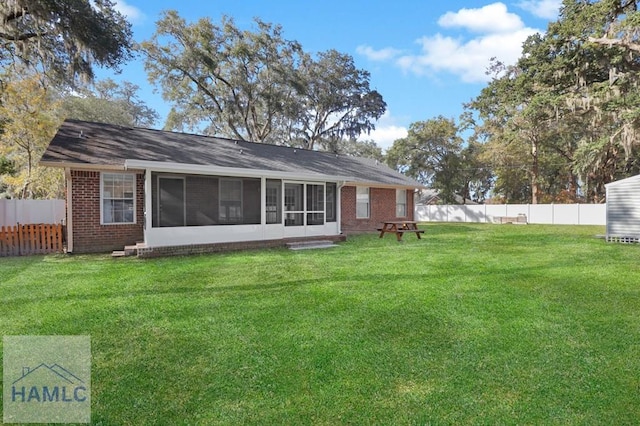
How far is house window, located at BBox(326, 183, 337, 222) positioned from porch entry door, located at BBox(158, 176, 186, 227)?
15.9 feet

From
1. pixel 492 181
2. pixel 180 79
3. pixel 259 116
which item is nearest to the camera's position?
pixel 180 79

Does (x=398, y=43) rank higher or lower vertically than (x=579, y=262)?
higher

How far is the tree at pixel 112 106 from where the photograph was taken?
2856 cm

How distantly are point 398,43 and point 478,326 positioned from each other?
52.3 feet

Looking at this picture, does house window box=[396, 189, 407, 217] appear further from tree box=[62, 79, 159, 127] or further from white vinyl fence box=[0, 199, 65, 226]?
tree box=[62, 79, 159, 127]

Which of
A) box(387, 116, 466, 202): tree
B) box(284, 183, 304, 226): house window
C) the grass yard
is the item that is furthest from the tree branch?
box(387, 116, 466, 202): tree

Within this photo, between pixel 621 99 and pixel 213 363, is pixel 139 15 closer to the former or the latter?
pixel 213 363

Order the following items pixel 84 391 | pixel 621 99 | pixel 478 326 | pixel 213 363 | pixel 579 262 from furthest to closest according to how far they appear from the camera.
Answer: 1. pixel 621 99
2. pixel 579 262
3. pixel 478 326
4. pixel 213 363
5. pixel 84 391

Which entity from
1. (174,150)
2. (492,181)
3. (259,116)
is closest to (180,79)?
(259,116)

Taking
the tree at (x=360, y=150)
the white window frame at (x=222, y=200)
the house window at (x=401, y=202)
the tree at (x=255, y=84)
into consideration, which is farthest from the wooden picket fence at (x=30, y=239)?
the tree at (x=360, y=150)

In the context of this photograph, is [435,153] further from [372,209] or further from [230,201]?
[230,201]

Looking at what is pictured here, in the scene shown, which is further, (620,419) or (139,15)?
(139,15)

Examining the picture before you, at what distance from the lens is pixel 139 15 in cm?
1477

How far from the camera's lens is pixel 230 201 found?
10.4 meters
